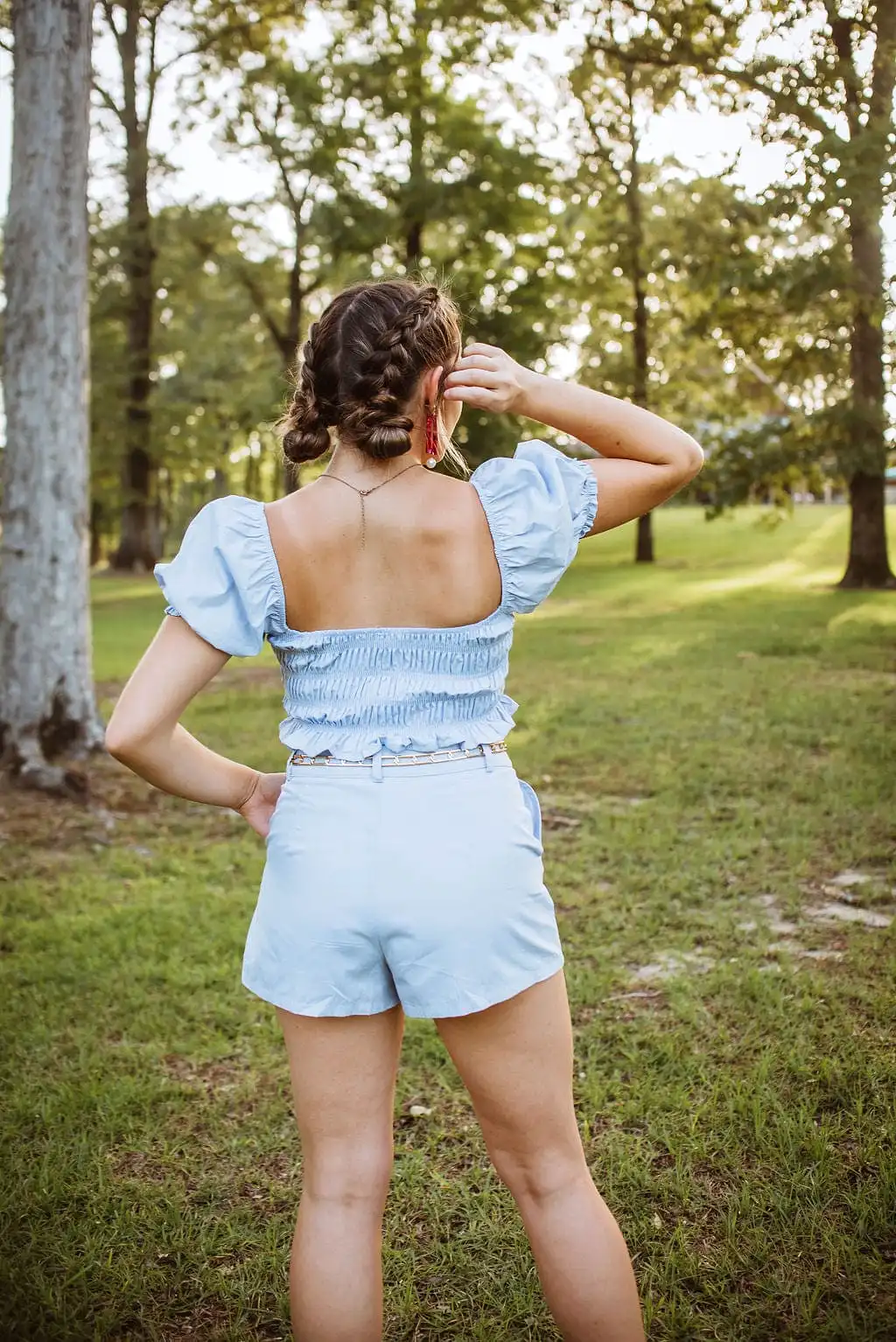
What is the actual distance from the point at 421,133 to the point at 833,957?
22563mm

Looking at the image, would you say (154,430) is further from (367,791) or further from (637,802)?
(367,791)

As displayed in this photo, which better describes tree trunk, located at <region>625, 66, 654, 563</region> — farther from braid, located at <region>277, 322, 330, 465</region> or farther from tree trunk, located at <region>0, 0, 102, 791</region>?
braid, located at <region>277, 322, 330, 465</region>

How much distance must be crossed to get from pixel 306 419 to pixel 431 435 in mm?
232

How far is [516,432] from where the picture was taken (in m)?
24.3

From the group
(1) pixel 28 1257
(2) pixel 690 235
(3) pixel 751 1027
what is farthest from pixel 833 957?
(2) pixel 690 235

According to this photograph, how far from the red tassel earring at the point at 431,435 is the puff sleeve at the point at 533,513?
86mm

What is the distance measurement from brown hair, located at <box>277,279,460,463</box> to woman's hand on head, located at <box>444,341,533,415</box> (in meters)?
0.04

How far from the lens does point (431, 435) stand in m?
2.08

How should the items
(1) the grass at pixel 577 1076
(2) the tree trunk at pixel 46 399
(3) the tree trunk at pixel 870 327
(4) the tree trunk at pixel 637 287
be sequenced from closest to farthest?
(1) the grass at pixel 577 1076
(2) the tree trunk at pixel 46 399
(3) the tree trunk at pixel 870 327
(4) the tree trunk at pixel 637 287

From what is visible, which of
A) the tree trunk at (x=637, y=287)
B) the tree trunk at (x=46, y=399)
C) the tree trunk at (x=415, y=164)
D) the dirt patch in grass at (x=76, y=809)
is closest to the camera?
the dirt patch in grass at (x=76, y=809)

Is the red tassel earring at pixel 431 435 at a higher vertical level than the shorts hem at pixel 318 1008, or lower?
higher

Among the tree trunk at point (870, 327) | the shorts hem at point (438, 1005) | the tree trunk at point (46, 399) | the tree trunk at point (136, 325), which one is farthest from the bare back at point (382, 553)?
the tree trunk at point (136, 325)

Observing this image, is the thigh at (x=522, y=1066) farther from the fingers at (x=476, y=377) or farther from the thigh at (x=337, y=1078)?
the fingers at (x=476, y=377)

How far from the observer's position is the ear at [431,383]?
2.02 m
